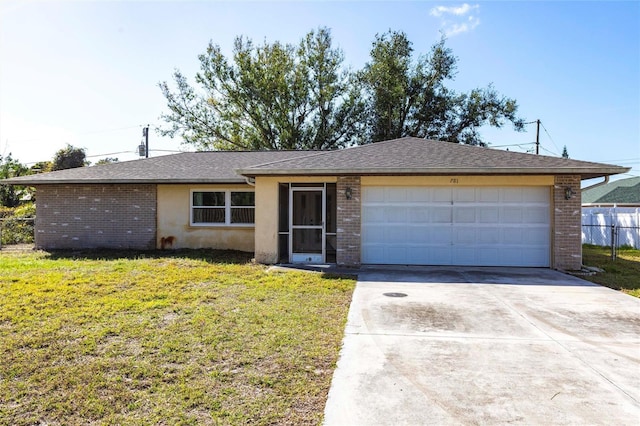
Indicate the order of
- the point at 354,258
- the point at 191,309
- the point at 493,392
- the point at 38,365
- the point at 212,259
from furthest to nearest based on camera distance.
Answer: the point at 212,259 → the point at 354,258 → the point at 191,309 → the point at 38,365 → the point at 493,392

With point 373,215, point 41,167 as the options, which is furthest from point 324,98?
point 41,167

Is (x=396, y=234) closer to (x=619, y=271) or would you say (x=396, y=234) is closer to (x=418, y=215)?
(x=418, y=215)

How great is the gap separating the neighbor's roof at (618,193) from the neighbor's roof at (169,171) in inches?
877

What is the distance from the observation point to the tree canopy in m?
26.9

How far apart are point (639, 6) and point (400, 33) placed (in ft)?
64.9

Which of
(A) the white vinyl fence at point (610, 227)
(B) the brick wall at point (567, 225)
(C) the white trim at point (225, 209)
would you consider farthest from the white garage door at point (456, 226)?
(A) the white vinyl fence at point (610, 227)

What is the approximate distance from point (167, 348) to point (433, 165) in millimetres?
7530

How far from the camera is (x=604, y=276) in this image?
30.3 feet

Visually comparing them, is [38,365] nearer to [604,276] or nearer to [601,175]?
[604,276]

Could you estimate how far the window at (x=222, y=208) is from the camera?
42.6 feet

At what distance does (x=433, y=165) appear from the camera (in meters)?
9.70

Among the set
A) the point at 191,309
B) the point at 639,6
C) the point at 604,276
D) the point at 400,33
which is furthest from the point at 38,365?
the point at 400,33

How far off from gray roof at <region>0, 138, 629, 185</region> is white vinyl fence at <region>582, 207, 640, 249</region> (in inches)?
306

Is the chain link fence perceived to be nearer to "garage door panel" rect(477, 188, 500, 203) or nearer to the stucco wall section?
"garage door panel" rect(477, 188, 500, 203)
